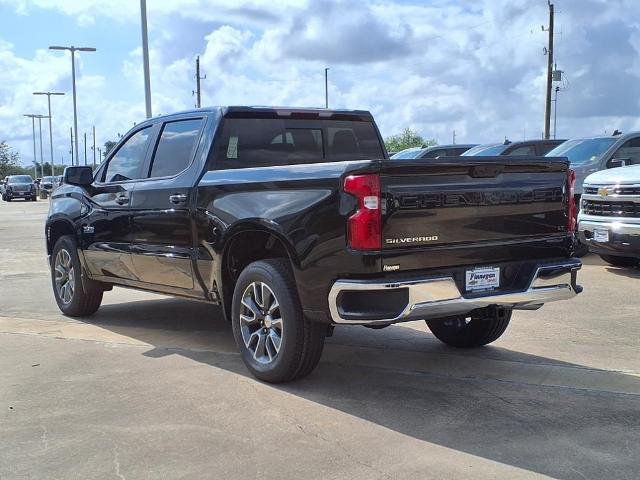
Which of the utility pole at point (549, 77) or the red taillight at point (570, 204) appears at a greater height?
the utility pole at point (549, 77)

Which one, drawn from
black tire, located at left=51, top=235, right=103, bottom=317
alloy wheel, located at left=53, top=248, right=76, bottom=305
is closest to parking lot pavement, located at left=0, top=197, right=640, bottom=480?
black tire, located at left=51, top=235, right=103, bottom=317

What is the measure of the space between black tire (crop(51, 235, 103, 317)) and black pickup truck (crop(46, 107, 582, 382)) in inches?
25.8

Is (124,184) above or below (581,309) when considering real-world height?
above

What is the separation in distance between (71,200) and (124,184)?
1.13m

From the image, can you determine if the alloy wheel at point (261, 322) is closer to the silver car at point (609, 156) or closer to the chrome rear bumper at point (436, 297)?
the chrome rear bumper at point (436, 297)

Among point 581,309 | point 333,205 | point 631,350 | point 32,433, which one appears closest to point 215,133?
point 333,205

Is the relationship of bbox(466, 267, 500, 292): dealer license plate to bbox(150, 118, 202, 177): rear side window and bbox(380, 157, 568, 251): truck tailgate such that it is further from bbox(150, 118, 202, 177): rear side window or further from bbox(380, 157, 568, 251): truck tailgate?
bbox(150, 118, 202, 177): rear side window

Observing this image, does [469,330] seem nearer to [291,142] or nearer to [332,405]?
[332,405]

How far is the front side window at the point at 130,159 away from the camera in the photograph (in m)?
6.37

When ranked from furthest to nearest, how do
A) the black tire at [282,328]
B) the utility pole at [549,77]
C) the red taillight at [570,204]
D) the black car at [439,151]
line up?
the utility pole at [549,77] < the black car at [439,151] < the red taillight at [570,204] < the black tire at [282,328]

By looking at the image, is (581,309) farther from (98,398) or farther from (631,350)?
(98,398)

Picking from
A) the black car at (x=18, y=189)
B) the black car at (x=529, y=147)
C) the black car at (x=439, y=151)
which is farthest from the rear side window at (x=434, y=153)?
the black car at (x=18, y=189)

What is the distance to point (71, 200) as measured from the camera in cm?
717

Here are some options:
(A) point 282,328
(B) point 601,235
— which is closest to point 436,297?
(A) point 282,328
